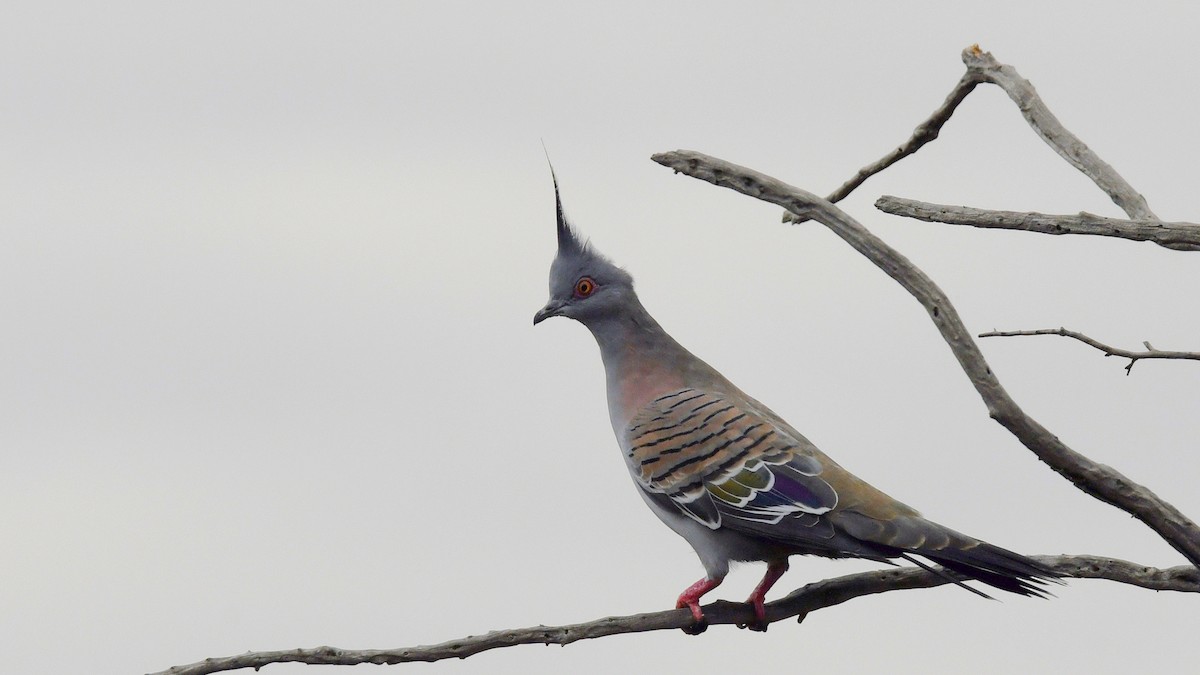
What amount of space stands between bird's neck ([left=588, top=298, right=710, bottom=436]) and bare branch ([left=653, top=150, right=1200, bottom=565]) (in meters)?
1.13

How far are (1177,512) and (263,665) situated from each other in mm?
2856

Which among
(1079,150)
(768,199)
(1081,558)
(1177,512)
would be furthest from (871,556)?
(1079,150)

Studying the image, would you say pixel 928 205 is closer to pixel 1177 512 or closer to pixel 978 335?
pixel 978 335

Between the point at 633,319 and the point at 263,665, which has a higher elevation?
the point at 633,319

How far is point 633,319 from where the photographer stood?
18.1ft

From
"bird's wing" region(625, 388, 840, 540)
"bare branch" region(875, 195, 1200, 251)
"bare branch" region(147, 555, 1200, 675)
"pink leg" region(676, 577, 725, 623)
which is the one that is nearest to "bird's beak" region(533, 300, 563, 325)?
"bird's wing" region(625, 388, 840, 540)

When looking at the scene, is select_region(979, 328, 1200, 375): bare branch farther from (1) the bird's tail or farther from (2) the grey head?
(2) the grey head

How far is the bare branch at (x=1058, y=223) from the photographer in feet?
14.8

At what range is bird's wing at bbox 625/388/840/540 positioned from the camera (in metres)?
4.91

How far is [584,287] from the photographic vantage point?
5.52 meters

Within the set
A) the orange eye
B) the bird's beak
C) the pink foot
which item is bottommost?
the pink foot

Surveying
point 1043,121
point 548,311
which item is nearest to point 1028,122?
point 1043,121

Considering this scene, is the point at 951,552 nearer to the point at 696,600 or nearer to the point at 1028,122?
the point at 696,600

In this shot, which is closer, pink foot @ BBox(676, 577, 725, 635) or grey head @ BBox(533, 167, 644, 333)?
pink foot @ BBox(676, 577, 725, 635)
